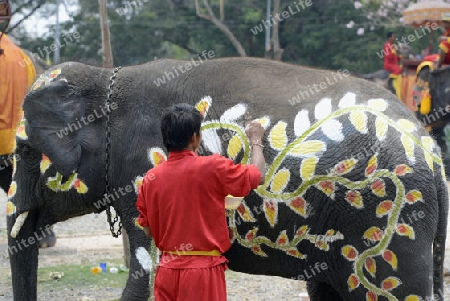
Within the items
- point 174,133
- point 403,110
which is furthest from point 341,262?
point 174,133

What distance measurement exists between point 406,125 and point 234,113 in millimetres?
836

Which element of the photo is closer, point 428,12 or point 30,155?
point 30,155

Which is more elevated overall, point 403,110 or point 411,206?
point 403,110

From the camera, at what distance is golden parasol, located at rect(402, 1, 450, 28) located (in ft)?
45.4

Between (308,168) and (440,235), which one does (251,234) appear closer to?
(308,168)

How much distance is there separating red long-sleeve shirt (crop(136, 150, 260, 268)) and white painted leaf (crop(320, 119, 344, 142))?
26.1 inches

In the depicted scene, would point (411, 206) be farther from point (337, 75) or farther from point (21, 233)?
point (21, 233)

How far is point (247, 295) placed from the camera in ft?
21.1

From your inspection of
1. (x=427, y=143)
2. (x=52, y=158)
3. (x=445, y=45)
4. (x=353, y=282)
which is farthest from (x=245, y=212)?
(x=445, y=45)

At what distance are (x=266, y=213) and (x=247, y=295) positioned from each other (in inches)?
103

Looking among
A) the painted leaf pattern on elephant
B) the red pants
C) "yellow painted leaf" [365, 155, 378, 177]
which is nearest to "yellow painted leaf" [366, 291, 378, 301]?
the painted leaf pattern on elephant

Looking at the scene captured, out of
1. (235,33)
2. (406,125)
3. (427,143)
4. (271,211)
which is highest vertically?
(406,125)

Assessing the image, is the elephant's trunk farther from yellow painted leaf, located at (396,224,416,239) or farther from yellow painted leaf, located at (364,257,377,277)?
yellow painted leaf, located at (396,224,416,239)

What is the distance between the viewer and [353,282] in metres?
3.86
